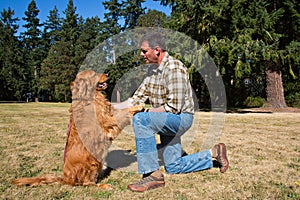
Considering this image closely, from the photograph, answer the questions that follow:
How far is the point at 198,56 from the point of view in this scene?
47.3ft

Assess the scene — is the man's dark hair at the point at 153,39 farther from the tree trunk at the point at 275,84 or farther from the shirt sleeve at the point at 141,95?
the tree trunk at the point at 275,84

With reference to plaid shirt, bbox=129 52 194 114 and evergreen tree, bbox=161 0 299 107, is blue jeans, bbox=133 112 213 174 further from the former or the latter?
evergreen tree, bbox=161 0 299 107

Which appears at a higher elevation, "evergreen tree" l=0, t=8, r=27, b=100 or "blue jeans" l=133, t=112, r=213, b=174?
"evergreen tree" l=0, t=8, r=27, b=100

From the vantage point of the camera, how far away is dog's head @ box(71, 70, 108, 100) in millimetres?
3495

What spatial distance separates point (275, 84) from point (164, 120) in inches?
607

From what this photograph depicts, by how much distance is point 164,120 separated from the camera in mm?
3117

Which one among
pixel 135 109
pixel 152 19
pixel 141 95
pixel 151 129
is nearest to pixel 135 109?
pixel 135 109

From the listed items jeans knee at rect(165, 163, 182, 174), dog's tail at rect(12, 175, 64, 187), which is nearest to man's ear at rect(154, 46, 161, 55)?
jeans knee at rect(165, 163, 182, 174)

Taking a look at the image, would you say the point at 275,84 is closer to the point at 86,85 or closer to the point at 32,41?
the point at 86,85

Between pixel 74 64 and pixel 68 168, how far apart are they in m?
36.1

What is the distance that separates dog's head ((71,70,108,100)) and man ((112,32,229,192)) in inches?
28.2

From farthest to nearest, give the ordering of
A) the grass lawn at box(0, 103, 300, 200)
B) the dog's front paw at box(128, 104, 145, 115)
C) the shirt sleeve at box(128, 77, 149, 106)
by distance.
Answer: the shirt sleeve at box(128, 77, 149, 106)
the dog's front paw at box(128, 104, 145, 115)
the grass lawn at box(0, 103, 300, 200)

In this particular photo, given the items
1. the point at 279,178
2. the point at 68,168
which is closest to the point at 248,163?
the point at 279,178

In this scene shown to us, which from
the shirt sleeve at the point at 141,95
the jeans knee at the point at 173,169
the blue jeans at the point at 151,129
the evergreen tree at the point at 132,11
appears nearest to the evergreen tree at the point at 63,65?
the evergreen tree at the point at 132,11
